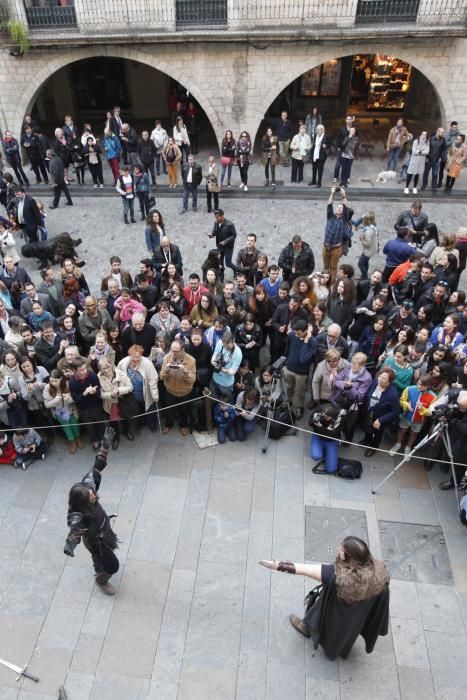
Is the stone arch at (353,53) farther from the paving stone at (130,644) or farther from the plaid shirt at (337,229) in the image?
the paving stone at (130,644)

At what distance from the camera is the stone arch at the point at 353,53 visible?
15250 millimetres

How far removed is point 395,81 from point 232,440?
17.0 metres

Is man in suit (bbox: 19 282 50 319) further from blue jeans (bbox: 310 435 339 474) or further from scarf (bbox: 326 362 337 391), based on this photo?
blue jeans (bbox: 310 435 339 474)

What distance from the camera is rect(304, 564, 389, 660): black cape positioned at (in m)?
4.71

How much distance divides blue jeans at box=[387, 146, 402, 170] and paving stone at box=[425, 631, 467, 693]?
13.1 m

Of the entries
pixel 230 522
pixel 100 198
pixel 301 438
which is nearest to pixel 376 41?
pixel 100 198

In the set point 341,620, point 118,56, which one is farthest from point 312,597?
point 118,56

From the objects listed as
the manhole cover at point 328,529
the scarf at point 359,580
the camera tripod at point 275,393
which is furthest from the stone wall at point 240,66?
the scarf at point 359,580

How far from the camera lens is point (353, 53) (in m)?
15.4

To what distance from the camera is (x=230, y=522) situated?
22.2ft

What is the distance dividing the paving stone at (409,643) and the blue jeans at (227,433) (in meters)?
3.17

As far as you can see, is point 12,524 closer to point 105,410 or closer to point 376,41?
point 105,410

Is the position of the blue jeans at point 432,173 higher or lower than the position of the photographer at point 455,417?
higher

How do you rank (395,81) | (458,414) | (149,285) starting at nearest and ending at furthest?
(458,414), (149,285), (395,81)
